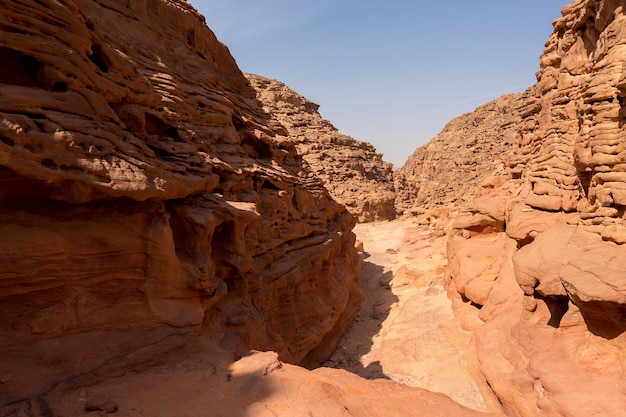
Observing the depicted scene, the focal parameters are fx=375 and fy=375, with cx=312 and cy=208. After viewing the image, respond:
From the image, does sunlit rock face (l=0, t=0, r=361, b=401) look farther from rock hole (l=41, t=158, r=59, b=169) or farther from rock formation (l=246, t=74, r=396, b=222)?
rock formation (l=246, t=74, r=396, b=222)

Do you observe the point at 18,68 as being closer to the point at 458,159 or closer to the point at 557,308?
the point at 557,308

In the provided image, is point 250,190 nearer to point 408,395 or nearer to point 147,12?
point 147,12

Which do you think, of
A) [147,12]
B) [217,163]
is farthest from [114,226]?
[147,12]

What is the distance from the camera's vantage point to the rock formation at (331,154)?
103 ft

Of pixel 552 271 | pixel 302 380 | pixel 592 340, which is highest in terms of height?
pixel 552 271

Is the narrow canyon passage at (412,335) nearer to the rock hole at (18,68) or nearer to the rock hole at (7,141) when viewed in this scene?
the rock hole at (7,141)

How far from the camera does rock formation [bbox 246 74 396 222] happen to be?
31328 mm

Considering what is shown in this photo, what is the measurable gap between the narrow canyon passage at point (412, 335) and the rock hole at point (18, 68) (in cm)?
939

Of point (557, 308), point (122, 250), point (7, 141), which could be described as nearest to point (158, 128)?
point (122, 250)

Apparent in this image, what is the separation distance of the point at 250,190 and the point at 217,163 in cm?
142

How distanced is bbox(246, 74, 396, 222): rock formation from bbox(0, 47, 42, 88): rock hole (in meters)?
25.4

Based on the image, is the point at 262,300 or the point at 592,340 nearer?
the point at 592,340

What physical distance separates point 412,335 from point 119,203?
938 centimetres

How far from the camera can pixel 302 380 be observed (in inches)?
197
